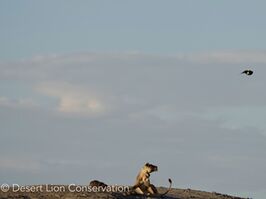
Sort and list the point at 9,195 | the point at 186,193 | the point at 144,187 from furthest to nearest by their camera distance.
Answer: the point at 186,193 < the point at 144,187 < the point at 9,195

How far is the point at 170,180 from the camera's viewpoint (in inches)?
1939

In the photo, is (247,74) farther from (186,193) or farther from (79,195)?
(79,195)

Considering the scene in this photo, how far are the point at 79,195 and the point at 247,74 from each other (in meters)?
9.79

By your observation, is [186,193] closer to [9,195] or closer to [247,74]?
[247,74]

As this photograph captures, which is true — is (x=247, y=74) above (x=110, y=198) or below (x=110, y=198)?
above

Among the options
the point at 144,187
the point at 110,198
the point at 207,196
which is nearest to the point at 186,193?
the point at 207,196

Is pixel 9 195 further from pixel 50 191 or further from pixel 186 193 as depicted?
pixel 186 193

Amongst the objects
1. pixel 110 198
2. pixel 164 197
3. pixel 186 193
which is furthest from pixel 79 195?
pixel 186 193

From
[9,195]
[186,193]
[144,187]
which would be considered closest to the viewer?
[9,195]

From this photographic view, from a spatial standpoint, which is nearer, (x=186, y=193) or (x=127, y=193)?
(x=127, y=193)

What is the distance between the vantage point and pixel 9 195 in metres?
45.0

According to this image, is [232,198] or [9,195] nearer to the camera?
[9,195]

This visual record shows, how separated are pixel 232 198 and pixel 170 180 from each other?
5.02 meters

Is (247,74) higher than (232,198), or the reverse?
(247,74)
